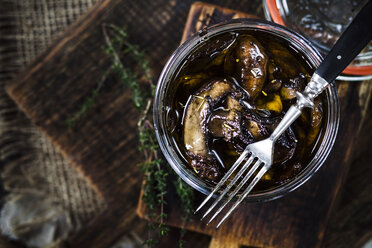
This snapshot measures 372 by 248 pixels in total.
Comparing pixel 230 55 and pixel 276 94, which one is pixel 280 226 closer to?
pixel 276 94

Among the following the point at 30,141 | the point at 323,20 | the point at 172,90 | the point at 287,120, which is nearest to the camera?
the point at 287,120

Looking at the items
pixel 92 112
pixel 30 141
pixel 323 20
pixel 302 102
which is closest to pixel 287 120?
pixel 302 102

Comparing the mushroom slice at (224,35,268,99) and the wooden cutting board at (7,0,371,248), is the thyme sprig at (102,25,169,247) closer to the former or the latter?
the wooden cutting board at (7,0,371,248)

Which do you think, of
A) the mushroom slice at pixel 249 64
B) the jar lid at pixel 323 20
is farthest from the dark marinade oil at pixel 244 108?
the jar lid at pixel 323 20

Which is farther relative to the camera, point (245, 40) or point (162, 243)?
point (162, 243)

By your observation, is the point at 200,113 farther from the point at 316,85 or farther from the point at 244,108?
the point at 316,85

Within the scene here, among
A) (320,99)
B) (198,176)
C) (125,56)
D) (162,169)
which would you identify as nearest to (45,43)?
(125,56)

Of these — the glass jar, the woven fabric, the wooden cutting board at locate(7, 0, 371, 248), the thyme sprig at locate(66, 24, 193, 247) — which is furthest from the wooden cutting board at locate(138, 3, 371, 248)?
the woven fabric
